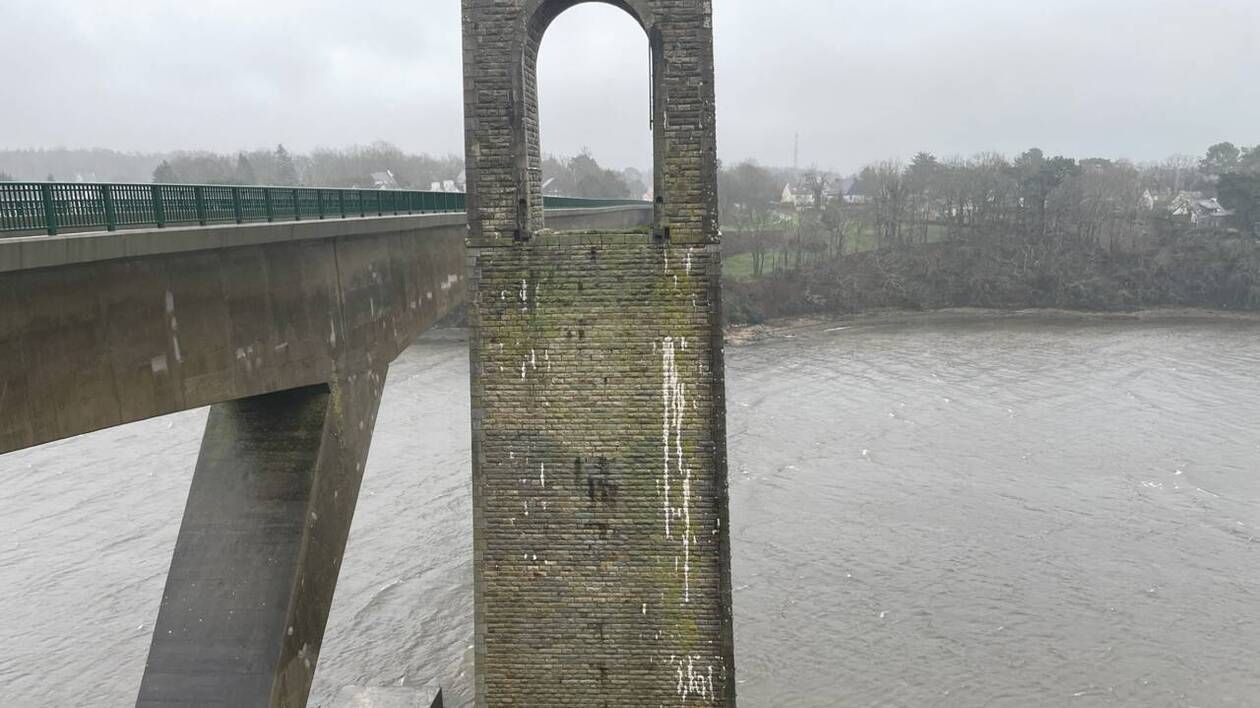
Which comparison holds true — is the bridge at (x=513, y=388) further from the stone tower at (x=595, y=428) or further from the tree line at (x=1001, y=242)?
the tree line at (x=1001, y=242)

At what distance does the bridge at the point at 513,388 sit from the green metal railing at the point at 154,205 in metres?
0.04

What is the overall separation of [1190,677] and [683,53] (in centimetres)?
1700

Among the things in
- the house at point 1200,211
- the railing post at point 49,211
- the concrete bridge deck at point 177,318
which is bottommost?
the concrete bridge deck at point 177,318

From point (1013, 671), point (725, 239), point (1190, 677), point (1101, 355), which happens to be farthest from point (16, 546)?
point (725, 239)

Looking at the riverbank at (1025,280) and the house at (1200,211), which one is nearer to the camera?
the riverbank at (1025,280)

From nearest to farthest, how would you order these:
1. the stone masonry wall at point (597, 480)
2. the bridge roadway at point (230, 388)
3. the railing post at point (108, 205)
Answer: the bridge roadway at point (230, 388)
the railing post at point (108, 205)
the stone masonry wall at point (597, 480)

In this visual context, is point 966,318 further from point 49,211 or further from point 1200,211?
point 49,211

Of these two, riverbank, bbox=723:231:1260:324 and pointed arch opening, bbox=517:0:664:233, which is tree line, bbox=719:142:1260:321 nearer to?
riverbank, bbox=723:231:1260:324

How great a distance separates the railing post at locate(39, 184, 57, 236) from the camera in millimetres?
8539

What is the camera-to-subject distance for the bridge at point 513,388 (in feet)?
31.8

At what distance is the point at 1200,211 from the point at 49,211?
327 feet

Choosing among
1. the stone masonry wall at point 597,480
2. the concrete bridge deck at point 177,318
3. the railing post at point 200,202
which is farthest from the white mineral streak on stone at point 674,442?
the railing post at point 200,202

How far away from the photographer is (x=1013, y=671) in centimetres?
1789

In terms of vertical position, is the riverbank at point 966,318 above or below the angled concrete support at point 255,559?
below
